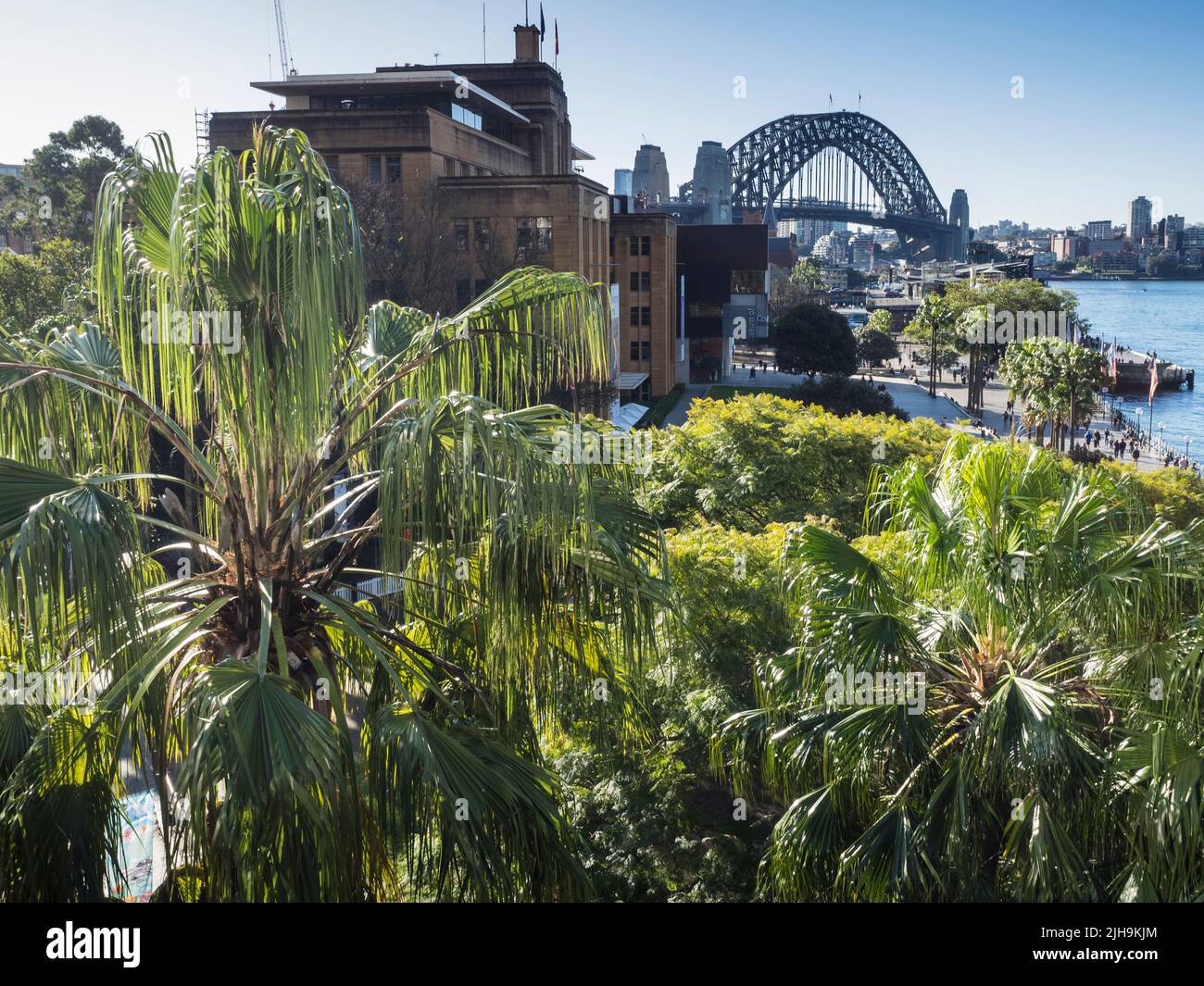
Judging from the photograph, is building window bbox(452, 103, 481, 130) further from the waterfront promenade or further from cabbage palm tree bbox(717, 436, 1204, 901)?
cabbage palm tree bbox(717, 436, 1204, 901)

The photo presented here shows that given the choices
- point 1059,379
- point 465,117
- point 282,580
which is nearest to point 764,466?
point 282,580

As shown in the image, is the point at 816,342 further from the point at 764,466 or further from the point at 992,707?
the point at 992,707

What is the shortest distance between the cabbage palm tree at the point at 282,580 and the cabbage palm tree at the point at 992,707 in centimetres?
198

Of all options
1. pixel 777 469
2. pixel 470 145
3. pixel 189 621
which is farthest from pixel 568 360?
pixel 470 145

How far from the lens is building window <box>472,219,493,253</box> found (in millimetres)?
61469

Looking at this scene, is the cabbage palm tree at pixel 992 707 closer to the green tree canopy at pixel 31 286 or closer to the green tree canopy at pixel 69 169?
the green tree canopy at pixel 31 286

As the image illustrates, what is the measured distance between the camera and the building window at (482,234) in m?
61.5

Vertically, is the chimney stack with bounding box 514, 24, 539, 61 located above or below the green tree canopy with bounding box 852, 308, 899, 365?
above

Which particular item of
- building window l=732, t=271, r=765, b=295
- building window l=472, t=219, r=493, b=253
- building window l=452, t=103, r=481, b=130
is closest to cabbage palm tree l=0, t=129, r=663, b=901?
building window l=472, t=219, r=493, b=253

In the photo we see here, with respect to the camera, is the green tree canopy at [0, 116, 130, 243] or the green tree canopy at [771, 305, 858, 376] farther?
the green tree canopy at [771, 305, 858, 376]

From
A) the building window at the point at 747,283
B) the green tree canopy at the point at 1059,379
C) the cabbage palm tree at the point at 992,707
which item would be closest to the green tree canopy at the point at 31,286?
the cabbage palm tree at the point at 992,707

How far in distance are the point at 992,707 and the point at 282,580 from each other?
5.80 metres

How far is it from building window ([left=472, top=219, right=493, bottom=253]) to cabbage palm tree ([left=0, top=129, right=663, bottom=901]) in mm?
53254
